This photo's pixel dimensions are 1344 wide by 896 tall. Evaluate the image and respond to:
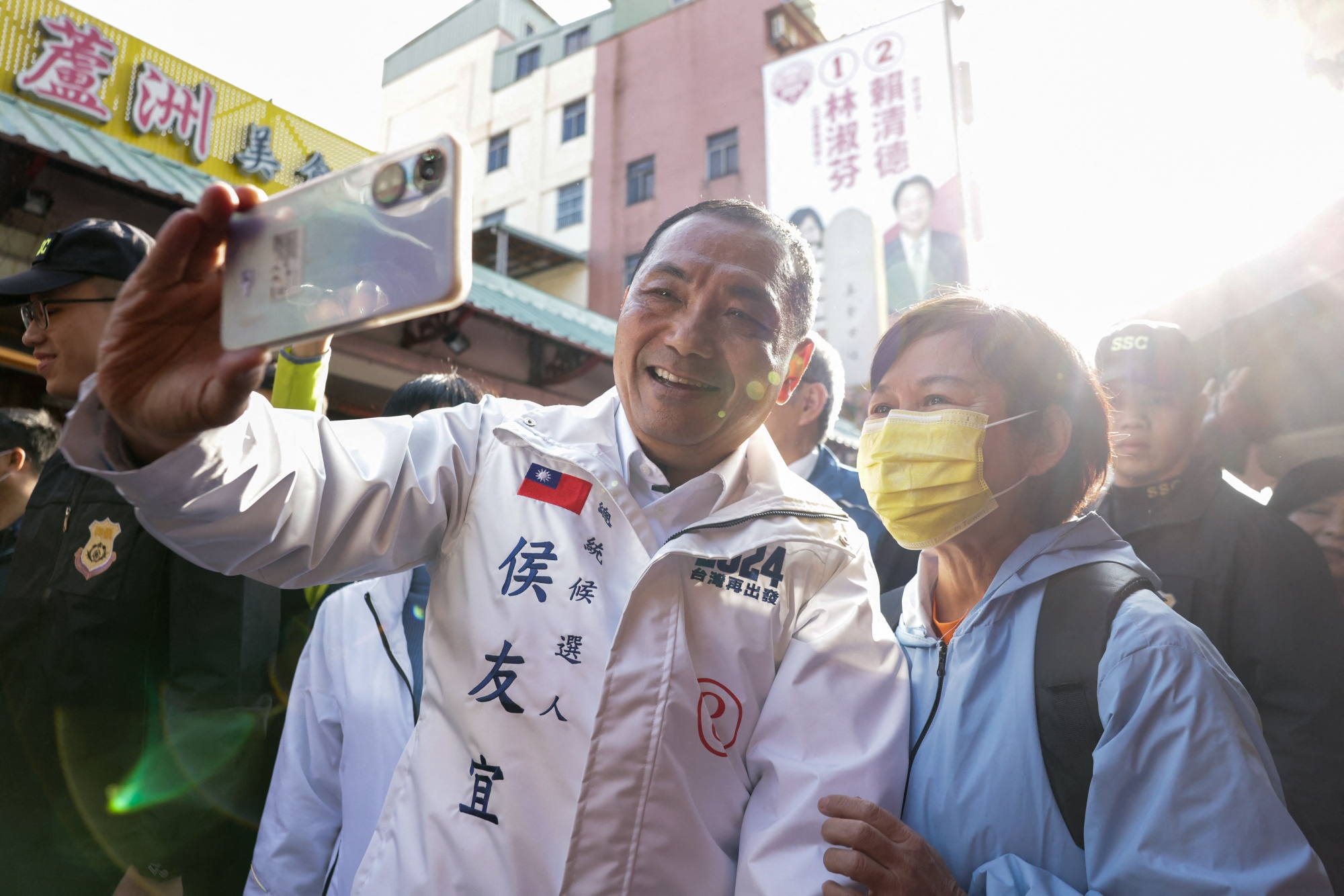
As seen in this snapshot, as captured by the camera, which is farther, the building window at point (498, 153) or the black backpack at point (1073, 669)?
the building window at point (498, 153)

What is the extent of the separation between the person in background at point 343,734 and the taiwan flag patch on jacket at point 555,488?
2.37ft

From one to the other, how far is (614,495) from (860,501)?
207cm

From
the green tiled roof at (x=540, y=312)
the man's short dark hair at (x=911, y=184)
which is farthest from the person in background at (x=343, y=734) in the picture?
the man's short dark hair at (x=911, y=184)

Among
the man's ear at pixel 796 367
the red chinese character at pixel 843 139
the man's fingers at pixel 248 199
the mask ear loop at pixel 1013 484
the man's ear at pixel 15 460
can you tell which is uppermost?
the red chinese character at pixel 843 139

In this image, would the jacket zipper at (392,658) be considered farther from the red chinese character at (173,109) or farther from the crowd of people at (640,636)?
the red chinese character at (173,109)

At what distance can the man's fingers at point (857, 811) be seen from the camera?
1324 mm

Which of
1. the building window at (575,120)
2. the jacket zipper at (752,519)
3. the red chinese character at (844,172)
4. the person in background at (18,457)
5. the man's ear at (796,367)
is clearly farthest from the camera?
the building window at (575,120)

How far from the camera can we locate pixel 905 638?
1890 millimetres

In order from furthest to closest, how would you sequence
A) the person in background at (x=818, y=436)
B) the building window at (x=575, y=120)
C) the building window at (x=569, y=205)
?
the building window at (x=575, y=120) < the building window at (x=569, y=205) < the person in background at (x=818, y=436)

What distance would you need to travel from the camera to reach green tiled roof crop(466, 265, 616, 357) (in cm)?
742

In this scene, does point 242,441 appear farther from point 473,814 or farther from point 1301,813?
point 1301,813

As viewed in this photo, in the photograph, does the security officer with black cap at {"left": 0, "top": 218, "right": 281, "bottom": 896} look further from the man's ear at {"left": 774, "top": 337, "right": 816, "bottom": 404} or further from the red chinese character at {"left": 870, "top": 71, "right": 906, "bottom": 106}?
the red chinese character at {"left": 870, "top": 71, "right": 906, "bottom": 106}

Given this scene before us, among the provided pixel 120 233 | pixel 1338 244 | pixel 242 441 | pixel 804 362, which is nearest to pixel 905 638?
pixel 804 362

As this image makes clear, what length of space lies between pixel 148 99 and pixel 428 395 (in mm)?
7240
